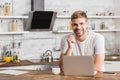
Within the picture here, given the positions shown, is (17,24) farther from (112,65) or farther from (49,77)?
(49,77)

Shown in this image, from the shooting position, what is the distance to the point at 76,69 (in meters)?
2.84

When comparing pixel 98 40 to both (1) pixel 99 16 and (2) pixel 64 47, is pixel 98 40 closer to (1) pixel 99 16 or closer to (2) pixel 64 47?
(2) pixel 64 47

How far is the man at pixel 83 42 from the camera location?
3137 millimetres

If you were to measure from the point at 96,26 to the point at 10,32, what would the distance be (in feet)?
6.66

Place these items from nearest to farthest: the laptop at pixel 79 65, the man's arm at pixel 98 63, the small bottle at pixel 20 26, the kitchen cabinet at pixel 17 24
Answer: the laptop at pixel 79 65 → the man's arm at pixel 98 63 → the kitchen cabinet at pixel 17 24 → the small bottle at pixel 20 26

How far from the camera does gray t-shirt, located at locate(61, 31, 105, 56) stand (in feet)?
10.5

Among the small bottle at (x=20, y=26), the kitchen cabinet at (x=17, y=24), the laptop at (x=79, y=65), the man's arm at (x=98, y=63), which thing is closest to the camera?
the laptop at (x=79, y=65)

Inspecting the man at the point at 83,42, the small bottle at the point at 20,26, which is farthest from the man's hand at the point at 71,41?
the small bottle at the point at 20,26

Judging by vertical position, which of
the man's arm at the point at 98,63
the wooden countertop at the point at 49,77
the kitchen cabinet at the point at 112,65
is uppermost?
the man's arm at the point at 98,63

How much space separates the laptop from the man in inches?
11.2

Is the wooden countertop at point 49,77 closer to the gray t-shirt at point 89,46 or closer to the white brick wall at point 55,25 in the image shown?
the gray t-shirt at point 89,46

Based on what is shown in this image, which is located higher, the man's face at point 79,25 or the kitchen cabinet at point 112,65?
the man's face at point 79,25

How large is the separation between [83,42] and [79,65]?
551mm

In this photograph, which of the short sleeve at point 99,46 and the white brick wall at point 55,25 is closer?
the short sleeve at point 99,46
